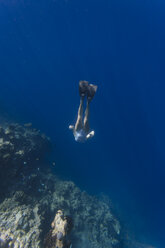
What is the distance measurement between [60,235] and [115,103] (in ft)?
146

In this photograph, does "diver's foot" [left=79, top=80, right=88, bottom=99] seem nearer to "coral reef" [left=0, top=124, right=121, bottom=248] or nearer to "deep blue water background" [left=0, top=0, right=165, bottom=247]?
"coral reef" [left=0, top=124, right=121, bottom=248]

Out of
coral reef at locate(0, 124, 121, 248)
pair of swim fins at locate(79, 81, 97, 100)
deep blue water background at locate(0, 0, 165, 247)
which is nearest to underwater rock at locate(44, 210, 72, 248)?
coral reef at locate(0, 124, 121, 248)

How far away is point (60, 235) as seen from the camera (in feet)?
17.7

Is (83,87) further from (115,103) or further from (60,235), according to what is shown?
(115,103)

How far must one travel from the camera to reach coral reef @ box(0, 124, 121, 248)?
19.3 ft

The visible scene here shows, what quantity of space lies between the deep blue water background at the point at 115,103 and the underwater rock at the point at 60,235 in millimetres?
19260

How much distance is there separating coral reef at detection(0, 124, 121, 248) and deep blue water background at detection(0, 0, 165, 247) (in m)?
11.0

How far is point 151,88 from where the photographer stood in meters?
39.2

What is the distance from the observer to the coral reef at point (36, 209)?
232 inches

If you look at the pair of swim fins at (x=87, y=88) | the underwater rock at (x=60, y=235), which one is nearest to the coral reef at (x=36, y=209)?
the underwater rock at (x=60, y=235)

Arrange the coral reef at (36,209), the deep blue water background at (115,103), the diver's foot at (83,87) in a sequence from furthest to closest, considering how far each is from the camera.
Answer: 1. the deep blue water background at (115,103)
2. the diver's foot at (83,87)
3. the coral reef at (36,209)

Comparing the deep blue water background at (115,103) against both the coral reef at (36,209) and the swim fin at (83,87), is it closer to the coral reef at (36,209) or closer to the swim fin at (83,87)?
the coral reef at (36,209)

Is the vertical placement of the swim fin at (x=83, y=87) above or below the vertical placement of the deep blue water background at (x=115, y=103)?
below

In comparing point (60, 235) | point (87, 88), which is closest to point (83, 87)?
point (87, 88)
